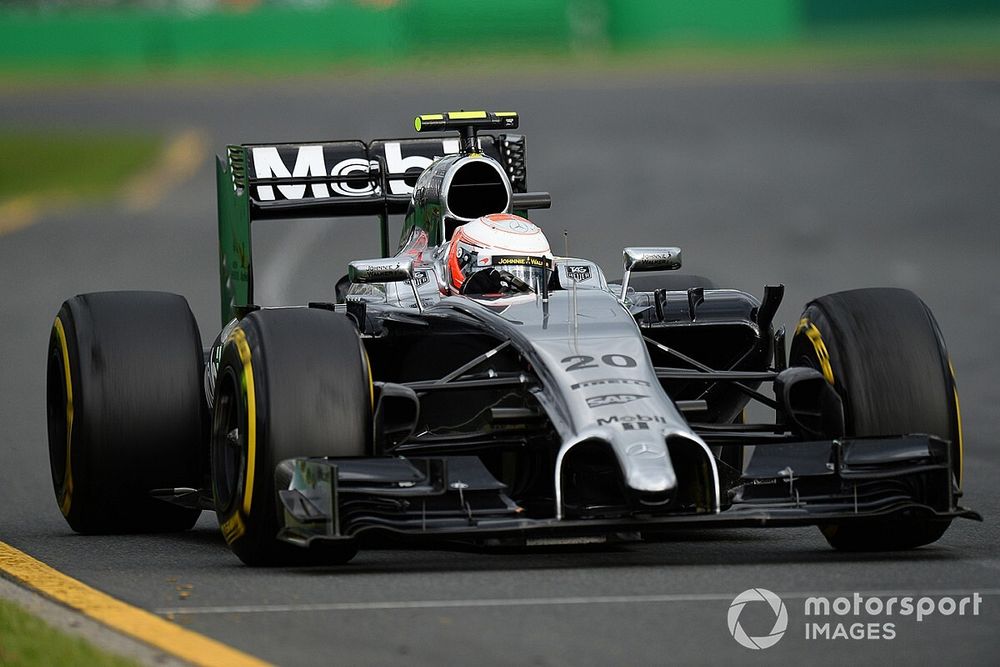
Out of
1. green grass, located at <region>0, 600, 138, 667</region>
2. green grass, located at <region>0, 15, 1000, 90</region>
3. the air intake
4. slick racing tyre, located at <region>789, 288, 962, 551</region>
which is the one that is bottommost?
green grass, located at <region>0, 600, 138, 667</region>

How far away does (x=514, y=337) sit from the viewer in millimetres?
9133

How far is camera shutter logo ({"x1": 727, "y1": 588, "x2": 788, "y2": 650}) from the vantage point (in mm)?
6742

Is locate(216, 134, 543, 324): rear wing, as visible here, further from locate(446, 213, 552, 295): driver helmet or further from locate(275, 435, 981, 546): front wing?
locate(275, 435, 981, 546): front wing

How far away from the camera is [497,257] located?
991 centimetres

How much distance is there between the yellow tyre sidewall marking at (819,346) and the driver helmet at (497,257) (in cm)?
121

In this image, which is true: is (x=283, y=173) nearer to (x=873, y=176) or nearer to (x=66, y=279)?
(x=66, y=279)

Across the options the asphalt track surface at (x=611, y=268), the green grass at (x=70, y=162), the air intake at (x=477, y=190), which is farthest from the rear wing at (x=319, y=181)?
the green grass at (x=70, y=162)

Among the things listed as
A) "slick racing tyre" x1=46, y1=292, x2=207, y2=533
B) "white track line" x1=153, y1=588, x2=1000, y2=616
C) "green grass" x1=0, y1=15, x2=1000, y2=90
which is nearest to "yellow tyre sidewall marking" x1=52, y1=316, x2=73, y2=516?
"slick racing tyre" x1=46, y1=292, x2=207, y2=533

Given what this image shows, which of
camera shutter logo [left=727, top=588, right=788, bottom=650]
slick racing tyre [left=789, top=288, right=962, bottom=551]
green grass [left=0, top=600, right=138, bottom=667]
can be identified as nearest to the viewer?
green grass [left=0, top=600, right=138, bottom=667]

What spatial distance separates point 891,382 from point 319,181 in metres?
4.41

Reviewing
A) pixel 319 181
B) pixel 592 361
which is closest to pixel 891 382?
pixel 592 361

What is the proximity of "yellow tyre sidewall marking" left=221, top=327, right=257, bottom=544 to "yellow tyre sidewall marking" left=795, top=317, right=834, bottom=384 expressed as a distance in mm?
2543

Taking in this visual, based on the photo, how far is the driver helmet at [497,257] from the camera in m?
9.91

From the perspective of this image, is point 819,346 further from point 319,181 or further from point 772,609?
point 319,181
